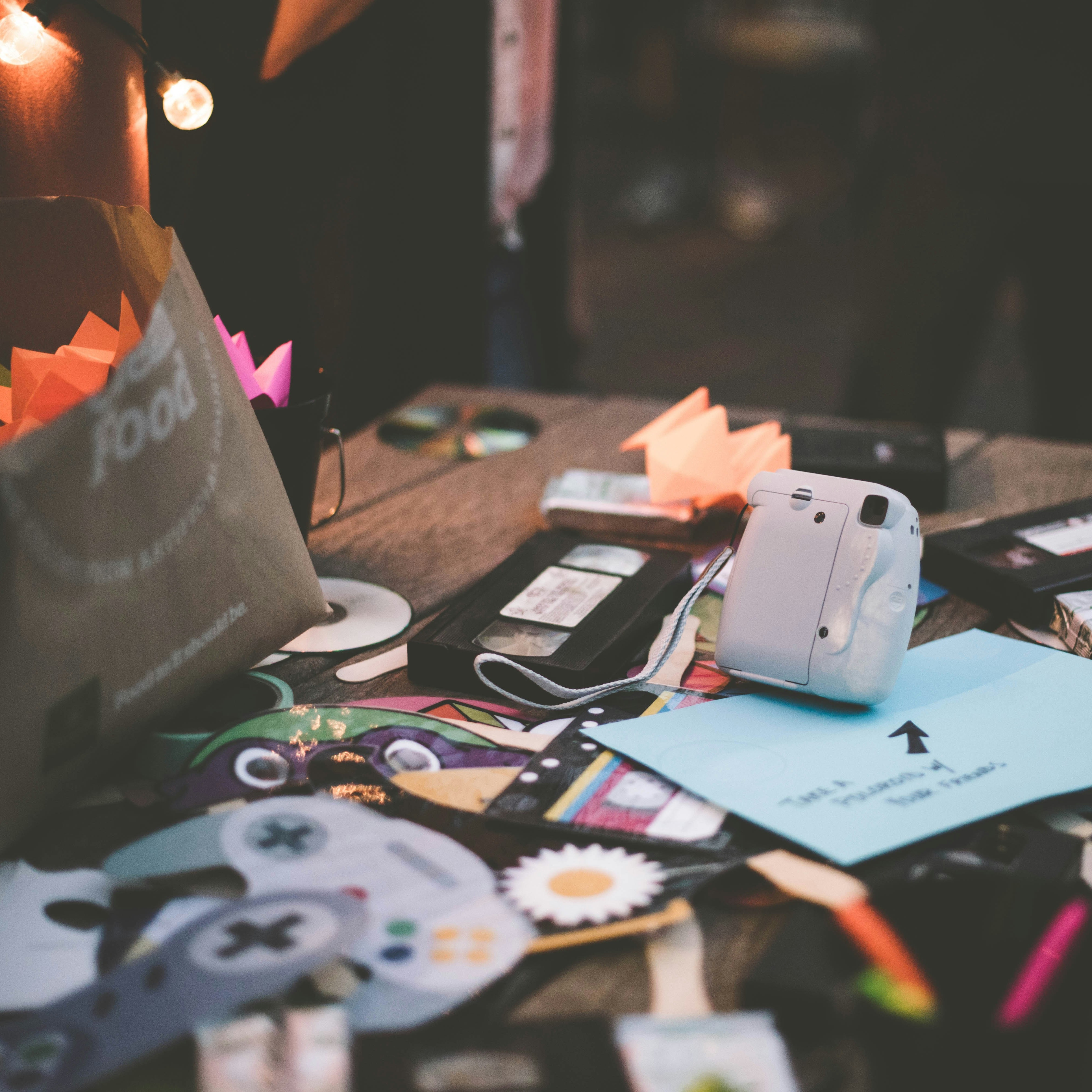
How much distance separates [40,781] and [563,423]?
77 centimetres

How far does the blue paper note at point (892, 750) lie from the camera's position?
502 millimetres

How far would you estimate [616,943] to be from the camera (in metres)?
0.44

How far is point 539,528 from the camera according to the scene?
2.95 feet

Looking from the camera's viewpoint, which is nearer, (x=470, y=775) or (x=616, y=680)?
(x=470, y=775)

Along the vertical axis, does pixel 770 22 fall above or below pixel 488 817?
above

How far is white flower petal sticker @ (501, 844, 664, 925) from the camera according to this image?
0.45m

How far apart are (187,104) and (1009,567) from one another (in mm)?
655

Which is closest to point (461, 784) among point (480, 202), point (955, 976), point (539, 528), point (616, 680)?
point (616, 680)

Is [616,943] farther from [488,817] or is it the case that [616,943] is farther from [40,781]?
[40,781]

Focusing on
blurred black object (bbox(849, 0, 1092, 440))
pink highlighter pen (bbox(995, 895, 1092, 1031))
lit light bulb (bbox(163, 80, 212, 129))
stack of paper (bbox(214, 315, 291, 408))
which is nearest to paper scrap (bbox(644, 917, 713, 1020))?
pink highlighter pen (bbox(995, 895, 1092, 1031))

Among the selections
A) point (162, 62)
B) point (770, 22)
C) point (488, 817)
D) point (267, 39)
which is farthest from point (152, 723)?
point (770, 22)

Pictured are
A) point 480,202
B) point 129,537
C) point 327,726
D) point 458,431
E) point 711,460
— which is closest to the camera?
point 129,537

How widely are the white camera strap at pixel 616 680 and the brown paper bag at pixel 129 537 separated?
112 millimetres

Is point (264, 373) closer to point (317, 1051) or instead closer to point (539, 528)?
point (539, 528)
